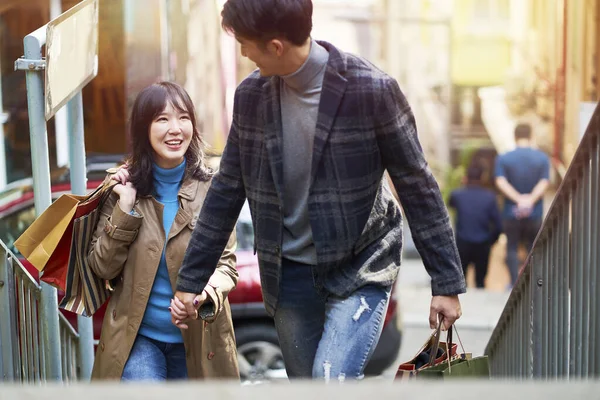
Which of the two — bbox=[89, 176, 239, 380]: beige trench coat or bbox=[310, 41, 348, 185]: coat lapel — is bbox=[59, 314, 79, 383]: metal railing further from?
bbox=[310, 41, 348, 185]: coat lapel

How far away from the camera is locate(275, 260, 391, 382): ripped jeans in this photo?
3.34 meters

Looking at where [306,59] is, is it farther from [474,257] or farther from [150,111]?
[474,257]

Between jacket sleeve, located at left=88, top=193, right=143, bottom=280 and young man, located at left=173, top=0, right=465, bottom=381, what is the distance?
0.56 metres

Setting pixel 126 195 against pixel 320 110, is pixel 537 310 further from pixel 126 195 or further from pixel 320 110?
pixel 126 195

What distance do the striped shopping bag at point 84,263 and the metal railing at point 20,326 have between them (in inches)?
8.9

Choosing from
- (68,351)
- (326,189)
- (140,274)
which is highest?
(326,189)

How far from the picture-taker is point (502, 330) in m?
5.67

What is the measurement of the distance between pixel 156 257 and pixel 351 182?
→ 96 centimetres

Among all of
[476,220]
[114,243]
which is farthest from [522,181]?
[114,243]

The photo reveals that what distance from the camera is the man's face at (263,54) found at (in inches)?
127

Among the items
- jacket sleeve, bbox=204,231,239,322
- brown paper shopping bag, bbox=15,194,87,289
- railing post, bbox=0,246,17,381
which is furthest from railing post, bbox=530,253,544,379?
railing post, bbox=0,246,17,381

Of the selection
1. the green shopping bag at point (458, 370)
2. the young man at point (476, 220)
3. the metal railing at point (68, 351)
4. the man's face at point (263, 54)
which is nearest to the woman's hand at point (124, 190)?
the man's face at point (263, 54)

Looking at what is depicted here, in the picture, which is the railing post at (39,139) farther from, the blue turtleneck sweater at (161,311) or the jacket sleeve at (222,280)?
the jacket sleeve at (222,280)

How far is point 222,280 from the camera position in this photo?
390cm
